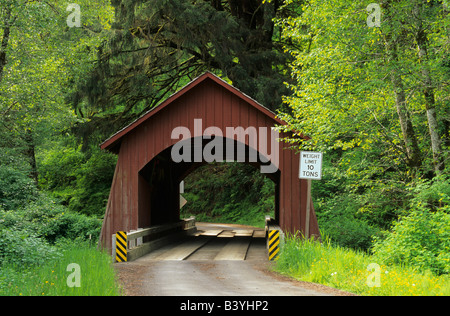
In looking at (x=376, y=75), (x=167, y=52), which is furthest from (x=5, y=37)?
(x=376, y=75)

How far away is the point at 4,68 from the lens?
18594mm

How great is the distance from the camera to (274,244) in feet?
39.6

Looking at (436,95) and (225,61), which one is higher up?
(225,61)

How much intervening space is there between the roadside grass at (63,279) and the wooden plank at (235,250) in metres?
4.46

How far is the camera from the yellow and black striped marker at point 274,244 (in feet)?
38.9

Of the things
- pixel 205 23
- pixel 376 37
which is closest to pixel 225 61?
pixel 205 23

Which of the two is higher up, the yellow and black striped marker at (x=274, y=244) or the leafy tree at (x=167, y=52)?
the leafy tree at (x=167, y=52)

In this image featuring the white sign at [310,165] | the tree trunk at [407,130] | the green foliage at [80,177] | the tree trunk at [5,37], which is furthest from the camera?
the green foliage at [80,177]

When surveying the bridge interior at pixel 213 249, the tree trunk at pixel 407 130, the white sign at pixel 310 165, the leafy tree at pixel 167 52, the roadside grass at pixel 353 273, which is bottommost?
the bridge interior at pixel 213 249

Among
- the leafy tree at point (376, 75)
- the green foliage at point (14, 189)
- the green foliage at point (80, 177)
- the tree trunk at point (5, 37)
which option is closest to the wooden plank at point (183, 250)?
the leafy tree at point (376, 75)

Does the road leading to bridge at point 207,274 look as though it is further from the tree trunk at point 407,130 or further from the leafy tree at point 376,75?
the tree trunk at point 407,130

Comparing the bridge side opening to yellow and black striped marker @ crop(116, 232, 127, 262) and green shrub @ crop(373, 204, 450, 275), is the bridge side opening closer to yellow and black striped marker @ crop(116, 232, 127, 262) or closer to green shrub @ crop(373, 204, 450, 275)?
yellow and black striped marker @ crop(116, 232, 127, 262)
